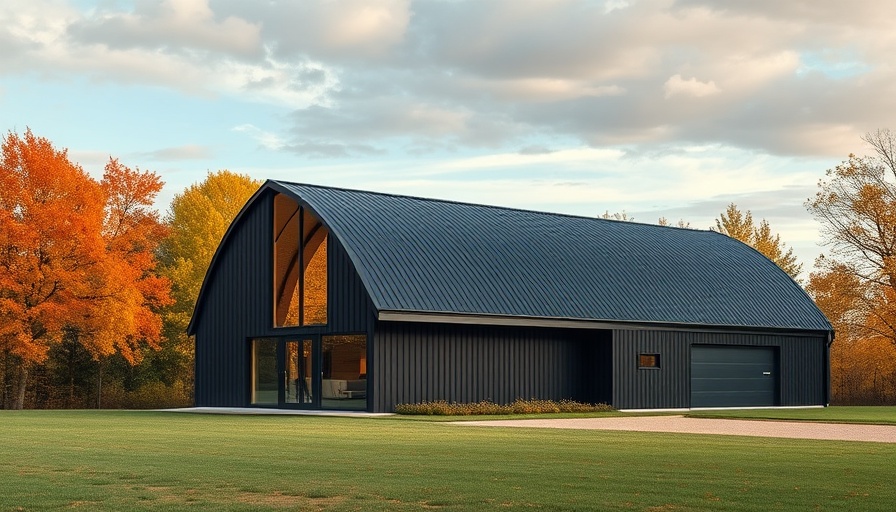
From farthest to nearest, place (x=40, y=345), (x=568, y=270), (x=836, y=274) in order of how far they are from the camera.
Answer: (x=836, y=274) < (x=40, y=345) < (x=568, y=270)

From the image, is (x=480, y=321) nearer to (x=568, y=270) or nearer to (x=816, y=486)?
(x=568, y=270)

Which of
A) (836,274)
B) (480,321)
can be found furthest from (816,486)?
(836,274)

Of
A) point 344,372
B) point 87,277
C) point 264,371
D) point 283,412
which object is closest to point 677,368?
point 344,372

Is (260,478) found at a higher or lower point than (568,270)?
lower

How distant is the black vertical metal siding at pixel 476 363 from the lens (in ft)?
108

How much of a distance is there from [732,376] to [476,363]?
1165cm

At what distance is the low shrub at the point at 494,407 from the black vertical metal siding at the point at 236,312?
426cm

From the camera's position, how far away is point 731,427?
85.5ft

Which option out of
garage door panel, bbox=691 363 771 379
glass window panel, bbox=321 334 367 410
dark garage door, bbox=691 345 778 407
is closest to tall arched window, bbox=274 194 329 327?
glass window panel, bbox=321 334 367 410

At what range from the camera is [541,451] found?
17.1 m

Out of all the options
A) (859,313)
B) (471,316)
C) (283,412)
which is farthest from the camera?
(859,313)

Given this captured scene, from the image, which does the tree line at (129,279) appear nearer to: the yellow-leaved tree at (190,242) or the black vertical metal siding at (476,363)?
the yellow-leaved tree at (190,242)

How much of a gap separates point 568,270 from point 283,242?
943cm

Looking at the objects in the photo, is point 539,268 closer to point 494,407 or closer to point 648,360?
point 648,360
